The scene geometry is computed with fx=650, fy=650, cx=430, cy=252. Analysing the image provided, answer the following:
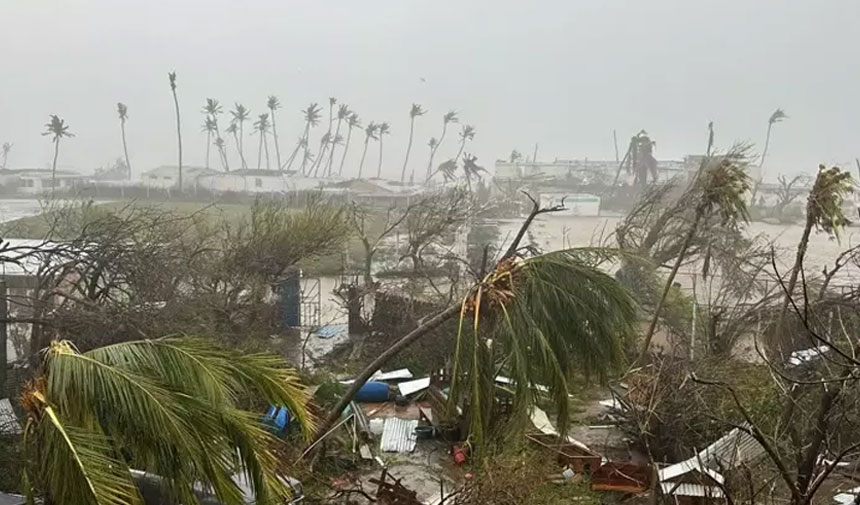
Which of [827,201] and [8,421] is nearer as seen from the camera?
[8,421]

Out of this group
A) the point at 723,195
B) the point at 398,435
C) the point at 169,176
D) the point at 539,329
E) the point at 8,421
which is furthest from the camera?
the point at 169,176

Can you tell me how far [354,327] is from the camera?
1414cm

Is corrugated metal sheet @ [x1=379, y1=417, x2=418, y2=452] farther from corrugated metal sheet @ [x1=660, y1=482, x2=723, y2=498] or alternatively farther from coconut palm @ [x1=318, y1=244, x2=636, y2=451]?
corrugated metal sheet @ [x1=660, y1=482, x2=723, y2=498]

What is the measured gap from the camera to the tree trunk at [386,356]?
6.84 m

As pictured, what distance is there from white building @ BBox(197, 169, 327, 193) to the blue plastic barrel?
8568 millimetres

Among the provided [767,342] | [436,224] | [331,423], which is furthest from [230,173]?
[767,342]

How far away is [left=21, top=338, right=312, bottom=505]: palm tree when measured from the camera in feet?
10.4

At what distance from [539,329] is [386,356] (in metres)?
2.01

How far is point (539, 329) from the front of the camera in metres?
5.82

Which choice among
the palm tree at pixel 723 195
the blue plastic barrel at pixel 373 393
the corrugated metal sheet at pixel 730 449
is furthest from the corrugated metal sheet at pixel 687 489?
the blue plastic barrel at pixel 373 393

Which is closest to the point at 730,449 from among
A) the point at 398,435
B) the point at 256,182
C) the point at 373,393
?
the point at 398,435

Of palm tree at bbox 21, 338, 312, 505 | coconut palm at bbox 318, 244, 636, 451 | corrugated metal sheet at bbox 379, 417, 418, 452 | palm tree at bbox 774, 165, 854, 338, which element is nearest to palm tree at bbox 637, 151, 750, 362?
palm tree at bbox 774, 165, 854, 338

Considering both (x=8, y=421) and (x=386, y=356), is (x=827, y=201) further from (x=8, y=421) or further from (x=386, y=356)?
(x=8, y=421)

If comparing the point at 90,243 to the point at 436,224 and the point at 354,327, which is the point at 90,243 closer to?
the point at 354,327
